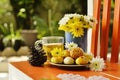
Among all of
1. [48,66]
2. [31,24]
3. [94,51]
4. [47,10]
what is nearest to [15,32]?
[31,24]

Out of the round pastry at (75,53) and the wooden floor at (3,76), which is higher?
the round pastry at (75,53)

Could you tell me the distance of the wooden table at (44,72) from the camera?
1360mm

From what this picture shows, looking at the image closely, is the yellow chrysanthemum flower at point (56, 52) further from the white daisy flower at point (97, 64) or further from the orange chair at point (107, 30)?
the orange chair at point (107, 30)

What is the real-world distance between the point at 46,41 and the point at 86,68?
1.10 feet

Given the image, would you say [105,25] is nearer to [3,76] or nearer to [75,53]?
[75,53]

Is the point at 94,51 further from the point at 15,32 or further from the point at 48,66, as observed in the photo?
the point at 15,32

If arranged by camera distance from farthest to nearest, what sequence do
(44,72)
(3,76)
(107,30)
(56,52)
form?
(3,76) < (107,30) < (56,52) < (44,72)

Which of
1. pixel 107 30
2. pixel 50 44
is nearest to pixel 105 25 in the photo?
pixel 107 30

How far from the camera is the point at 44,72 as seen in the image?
1.42 metres

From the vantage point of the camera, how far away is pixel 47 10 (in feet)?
14.2

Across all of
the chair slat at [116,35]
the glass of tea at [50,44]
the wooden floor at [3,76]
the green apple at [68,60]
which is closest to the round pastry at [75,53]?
the green apple at [68,60]

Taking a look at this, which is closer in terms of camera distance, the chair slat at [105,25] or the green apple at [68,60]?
the green apple at [68,60]

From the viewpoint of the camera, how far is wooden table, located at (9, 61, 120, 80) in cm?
136

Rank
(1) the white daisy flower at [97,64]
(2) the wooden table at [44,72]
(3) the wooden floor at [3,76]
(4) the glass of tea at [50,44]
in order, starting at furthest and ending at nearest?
(3) the wooden floor at [3,76] < (4) the glass of tea at [50,44] < (1) the white daisy flower at [97,64] < (2) the wooden table at [44,72]
